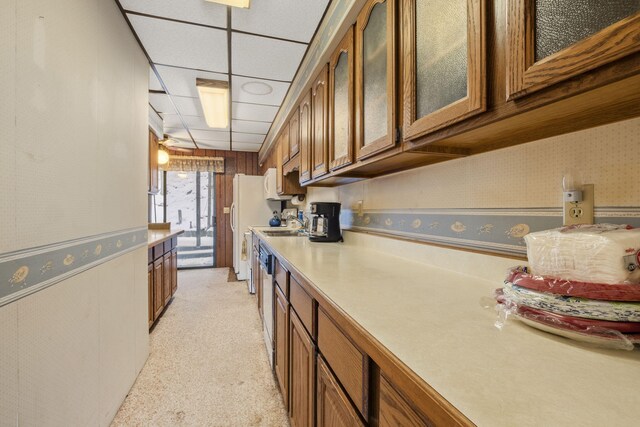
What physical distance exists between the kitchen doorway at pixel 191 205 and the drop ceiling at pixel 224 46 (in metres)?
2.36

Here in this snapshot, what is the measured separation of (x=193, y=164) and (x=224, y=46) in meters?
3.59

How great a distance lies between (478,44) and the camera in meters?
0.72

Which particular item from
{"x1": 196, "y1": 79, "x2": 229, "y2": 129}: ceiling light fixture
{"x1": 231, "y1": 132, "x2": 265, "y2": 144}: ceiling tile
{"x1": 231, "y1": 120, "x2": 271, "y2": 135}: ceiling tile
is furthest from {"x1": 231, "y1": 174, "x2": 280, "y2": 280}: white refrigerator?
{"x1": 196, "y1": 79, "x2": 229, "y2": 129}: ceiling light fixture

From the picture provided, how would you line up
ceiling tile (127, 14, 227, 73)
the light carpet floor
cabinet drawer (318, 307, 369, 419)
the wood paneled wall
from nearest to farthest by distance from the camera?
cabinet drawer (318, 307, 369, 419), the light carpet floor, ceiling tile (127, 14, 227, 73), the wood paneled wall

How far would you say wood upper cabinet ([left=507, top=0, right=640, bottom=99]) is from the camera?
48 cm

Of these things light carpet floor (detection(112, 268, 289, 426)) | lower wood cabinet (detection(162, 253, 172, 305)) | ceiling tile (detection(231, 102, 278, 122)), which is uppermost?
ceiling tile (detection(231, 102, 278, 122))

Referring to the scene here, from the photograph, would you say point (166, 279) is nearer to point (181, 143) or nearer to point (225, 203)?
point (225, 203)

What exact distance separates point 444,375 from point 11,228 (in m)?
1.23

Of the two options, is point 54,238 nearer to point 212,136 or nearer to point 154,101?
point 154,101

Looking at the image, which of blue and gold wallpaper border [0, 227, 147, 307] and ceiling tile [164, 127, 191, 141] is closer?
blue and gold wallpaper border [0, 227, 147, 307]

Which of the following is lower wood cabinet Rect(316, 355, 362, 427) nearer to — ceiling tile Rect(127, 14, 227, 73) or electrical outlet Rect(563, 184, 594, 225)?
electrical outlet Rect(563, 184, 594, 225)

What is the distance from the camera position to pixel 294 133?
9.07ft

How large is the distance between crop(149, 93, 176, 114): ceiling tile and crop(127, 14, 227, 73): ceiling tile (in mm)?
754

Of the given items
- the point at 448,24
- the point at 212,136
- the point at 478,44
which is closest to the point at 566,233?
the point at 478,44
